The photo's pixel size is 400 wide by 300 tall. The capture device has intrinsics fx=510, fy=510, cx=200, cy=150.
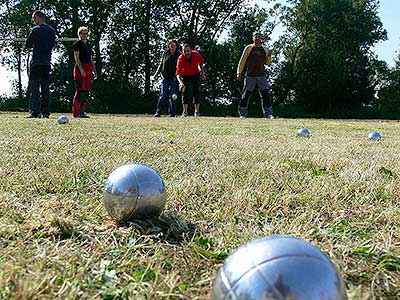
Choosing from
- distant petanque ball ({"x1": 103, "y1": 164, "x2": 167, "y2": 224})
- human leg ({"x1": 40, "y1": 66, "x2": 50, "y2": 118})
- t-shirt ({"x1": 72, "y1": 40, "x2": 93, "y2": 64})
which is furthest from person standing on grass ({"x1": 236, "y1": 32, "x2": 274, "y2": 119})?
distant petanque ball ({"x1": 103, "y1": 164, "x2": 167, "y2": 224})

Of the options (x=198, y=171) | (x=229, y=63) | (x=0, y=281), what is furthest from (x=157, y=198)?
(x=229, y=63)

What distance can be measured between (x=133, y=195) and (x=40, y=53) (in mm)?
8812

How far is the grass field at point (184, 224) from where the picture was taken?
1.48 meters

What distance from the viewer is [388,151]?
16.9ft

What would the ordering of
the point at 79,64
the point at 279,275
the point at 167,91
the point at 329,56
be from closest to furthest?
1. the point at 279,275
2. the point at 79,64
3. the point at 167,91
4. the point at 329,56

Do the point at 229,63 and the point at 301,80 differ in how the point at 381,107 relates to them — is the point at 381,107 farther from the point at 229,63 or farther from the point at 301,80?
the point at 229,63

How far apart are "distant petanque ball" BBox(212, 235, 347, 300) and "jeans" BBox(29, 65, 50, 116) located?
9.74m

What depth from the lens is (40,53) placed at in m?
10.1

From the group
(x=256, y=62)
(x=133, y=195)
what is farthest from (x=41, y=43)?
(x=133, y=195)

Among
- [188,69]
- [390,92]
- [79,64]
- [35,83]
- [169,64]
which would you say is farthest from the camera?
[390,92]

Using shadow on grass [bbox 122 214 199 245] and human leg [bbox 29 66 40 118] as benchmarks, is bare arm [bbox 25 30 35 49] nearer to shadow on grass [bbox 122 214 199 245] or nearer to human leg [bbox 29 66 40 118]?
human leg [bbox 29 66 40 118]

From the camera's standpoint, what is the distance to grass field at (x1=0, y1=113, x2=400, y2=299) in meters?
1.48

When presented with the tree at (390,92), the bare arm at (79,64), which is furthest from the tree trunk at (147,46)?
the bare arm at (79,64)

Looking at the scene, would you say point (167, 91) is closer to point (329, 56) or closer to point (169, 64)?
point (169, 64)
